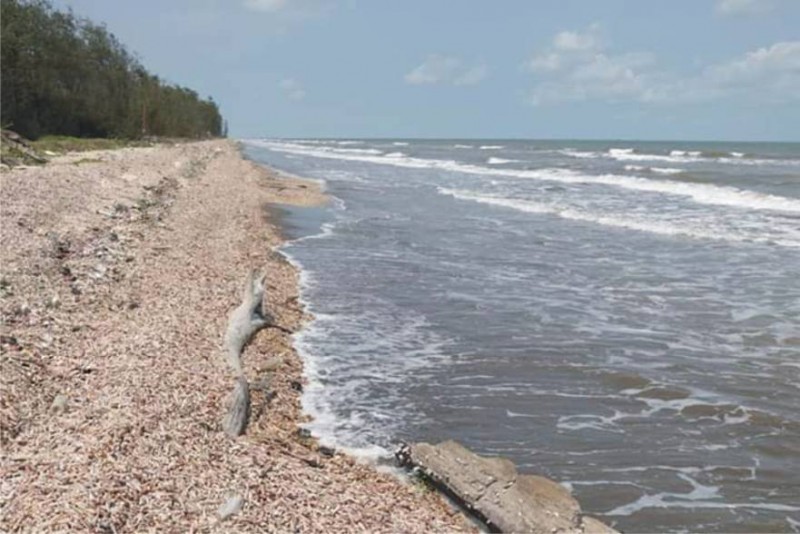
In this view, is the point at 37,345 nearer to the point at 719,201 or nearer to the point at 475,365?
the point at 475,365

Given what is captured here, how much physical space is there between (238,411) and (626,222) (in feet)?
63.7

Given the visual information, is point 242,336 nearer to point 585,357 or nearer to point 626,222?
point 585,357

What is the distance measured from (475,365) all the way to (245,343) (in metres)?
2.69

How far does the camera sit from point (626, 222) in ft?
76.6

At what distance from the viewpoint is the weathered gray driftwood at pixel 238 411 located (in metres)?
5.75

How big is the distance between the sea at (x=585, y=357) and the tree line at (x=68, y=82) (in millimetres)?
30926

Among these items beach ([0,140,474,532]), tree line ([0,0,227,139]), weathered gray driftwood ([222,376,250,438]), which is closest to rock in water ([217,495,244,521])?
beach ([0,140,474,532])

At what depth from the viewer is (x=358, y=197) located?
104ft

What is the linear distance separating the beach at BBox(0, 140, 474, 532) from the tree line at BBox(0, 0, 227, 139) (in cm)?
3159

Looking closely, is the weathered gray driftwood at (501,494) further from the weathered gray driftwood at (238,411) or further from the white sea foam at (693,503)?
the weathered gray driftwood at (238,411)

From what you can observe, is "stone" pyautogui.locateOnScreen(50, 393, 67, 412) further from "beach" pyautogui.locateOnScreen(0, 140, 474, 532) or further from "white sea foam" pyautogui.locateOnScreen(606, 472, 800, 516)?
"white sea foam" pyautogui.locateOnScreen(606, 472, 800, 516)

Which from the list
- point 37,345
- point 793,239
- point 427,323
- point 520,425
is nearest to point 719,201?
point 793,239

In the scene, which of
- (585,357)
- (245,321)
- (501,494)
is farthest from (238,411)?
(585,357)

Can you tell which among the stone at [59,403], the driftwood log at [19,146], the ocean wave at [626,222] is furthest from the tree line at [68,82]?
the stone at [59,403]
